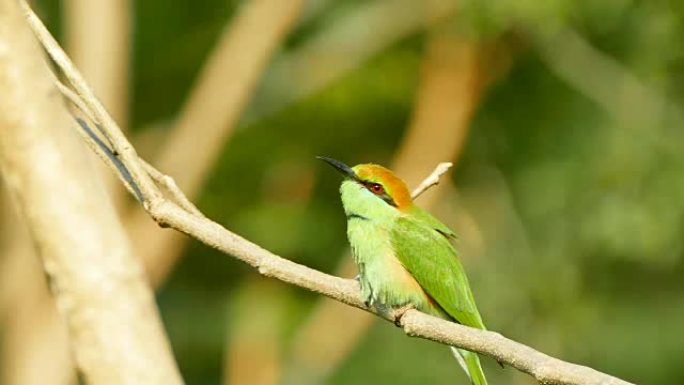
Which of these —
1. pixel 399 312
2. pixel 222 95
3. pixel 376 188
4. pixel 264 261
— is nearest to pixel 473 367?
pixel 399 312

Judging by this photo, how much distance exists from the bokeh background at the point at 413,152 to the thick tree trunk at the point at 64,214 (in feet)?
11.3

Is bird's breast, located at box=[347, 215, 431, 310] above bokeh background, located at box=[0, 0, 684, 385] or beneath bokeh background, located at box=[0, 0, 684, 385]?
beneath

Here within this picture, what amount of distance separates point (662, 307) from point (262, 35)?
10.3ft

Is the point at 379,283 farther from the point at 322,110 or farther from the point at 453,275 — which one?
the point at 322,110

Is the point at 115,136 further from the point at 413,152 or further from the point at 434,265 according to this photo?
the point at 413,152

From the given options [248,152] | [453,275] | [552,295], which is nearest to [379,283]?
[453,275]

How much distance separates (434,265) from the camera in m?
2.80

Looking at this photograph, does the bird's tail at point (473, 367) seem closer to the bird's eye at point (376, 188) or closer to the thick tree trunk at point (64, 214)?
the bird's eye at point (376, 188)

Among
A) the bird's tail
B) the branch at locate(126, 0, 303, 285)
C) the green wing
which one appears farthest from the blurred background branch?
the bird's tail

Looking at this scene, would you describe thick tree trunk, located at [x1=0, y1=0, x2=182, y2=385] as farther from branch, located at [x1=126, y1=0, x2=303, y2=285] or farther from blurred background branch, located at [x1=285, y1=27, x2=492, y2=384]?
blurred background branch, located at [x1=285, y1=27, x2=492, y2=384]

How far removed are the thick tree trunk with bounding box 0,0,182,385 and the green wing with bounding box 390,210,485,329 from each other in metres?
0.56

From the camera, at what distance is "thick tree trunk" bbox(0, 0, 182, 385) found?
2.39 metres

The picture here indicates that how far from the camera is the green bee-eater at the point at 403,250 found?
2.71m

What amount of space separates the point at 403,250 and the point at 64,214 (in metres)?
0.71
